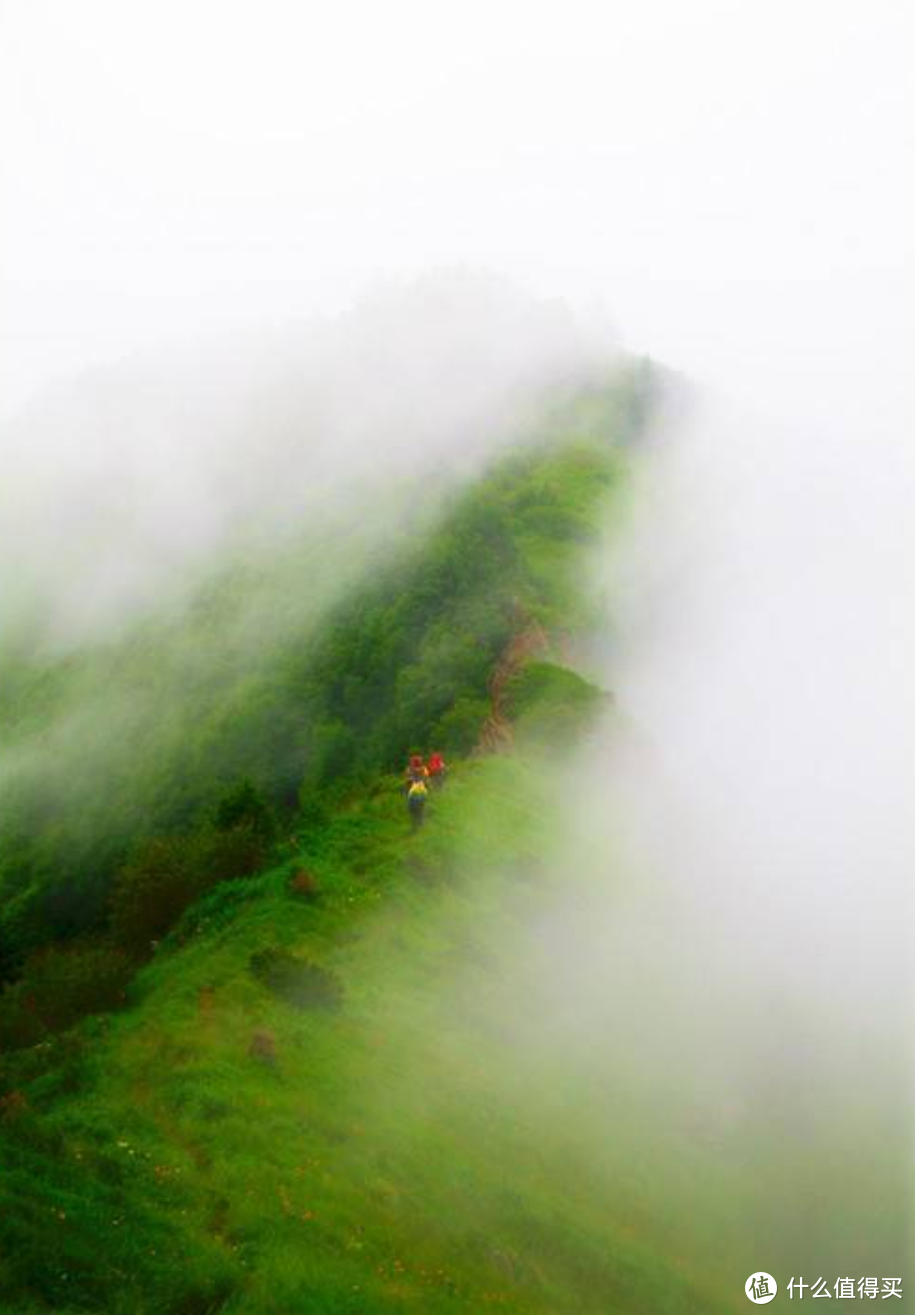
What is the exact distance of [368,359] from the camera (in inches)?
5497

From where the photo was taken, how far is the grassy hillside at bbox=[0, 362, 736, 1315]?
16078 mm

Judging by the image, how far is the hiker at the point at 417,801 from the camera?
33.2 meters

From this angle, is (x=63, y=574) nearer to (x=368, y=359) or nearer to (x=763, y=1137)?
(x=368, y=359)

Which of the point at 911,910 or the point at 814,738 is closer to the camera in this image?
the point at 911,910

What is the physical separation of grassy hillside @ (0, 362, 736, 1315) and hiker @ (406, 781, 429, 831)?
1.74 feet

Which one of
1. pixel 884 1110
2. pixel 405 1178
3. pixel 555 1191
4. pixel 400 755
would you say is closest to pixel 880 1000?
pixel 884 1110

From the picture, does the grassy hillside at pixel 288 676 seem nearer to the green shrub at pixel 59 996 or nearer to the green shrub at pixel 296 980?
the green shrub at pixel 59 996

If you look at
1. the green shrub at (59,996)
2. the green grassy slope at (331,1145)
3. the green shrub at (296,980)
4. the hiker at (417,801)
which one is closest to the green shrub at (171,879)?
the green grassy slope at (331,1145)

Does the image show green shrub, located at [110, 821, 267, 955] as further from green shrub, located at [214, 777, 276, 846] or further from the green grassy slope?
the green grassy slope

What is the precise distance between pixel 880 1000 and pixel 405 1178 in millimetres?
19933

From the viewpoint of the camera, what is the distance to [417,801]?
33250mm

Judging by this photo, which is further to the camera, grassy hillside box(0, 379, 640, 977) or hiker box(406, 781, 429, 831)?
grassy hillside box(0, 379, 640, 977)

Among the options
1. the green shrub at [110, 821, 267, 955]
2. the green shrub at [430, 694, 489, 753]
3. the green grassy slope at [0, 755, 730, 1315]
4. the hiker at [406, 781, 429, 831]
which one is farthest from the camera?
the green shrub at [430, 694, 489, 753]

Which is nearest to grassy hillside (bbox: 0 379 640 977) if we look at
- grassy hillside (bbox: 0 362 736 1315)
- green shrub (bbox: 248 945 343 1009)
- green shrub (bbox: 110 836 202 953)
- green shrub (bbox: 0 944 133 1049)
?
green shrub (bbox: 110 836 202 953)
